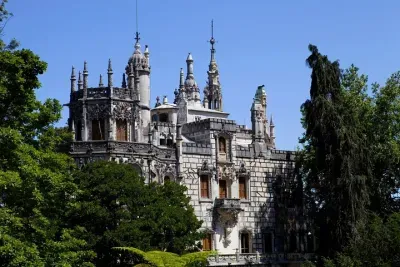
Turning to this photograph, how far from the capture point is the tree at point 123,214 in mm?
49375

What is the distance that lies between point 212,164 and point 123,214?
53.1 feet

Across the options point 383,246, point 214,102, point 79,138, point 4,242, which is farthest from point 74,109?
point 214,102

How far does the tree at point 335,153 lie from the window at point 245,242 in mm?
7148

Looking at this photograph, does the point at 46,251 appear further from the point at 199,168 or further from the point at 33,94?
the point at 199,168

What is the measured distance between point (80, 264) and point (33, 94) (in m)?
7.92

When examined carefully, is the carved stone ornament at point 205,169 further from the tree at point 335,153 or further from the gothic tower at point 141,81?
the tree at point 335,153

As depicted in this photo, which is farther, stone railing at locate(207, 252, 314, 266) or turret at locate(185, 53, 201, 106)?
turret at locate(185, 53, 201, 106)

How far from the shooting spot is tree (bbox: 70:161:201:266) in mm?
49375

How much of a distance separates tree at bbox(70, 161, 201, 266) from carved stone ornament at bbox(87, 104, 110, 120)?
23.5 ft

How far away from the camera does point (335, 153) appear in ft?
189

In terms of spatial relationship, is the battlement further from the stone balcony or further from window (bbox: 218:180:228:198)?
the stone balcony

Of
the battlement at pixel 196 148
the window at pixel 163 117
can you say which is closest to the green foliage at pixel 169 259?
the battlement at pixel 196 148

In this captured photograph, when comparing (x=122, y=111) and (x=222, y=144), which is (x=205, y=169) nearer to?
(x=222, y=144)

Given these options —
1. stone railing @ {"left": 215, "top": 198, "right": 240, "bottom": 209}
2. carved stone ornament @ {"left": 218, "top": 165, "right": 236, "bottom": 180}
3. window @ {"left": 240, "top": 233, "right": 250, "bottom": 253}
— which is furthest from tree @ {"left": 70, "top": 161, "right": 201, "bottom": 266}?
window @ {"left": 240, "top": 233, "right": 250, "bottom": 253}
